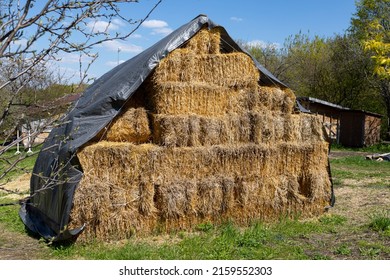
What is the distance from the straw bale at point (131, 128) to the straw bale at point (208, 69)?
70 centimetres

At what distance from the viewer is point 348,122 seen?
29.0 m

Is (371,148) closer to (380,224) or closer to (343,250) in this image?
(380,224)

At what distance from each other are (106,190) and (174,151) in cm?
137

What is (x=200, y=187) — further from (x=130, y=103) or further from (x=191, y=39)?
(x=191, y=39)

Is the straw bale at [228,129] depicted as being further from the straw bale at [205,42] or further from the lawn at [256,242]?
the lawn at [256,242]

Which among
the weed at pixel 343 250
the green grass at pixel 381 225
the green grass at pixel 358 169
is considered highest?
the green grass at pixel 358 169

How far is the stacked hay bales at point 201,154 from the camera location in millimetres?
7461

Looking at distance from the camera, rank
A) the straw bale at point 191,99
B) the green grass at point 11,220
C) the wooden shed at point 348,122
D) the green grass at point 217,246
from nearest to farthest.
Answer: the green grass at point 217,246
the straw bale at point 191,99
the green grass at point 11,220
the wooden shed at point 348,122

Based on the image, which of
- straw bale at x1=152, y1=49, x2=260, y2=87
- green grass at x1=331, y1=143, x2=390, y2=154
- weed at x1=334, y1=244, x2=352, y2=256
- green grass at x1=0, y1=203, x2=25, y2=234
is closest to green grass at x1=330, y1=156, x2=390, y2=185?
straw bale at x1=152, y1=49, x2=260, y2=87

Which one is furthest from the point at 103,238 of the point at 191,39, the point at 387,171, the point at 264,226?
the point at 387,171

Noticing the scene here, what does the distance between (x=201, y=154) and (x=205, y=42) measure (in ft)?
7.24

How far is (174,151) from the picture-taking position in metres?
7.89

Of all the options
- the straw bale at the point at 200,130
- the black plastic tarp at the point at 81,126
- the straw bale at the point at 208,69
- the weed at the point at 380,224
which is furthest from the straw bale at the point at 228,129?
the weed at the point at 380,224

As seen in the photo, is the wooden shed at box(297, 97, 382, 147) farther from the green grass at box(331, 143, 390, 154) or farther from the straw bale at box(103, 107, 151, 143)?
the straw bale at box(103, 107, 151, 143)
